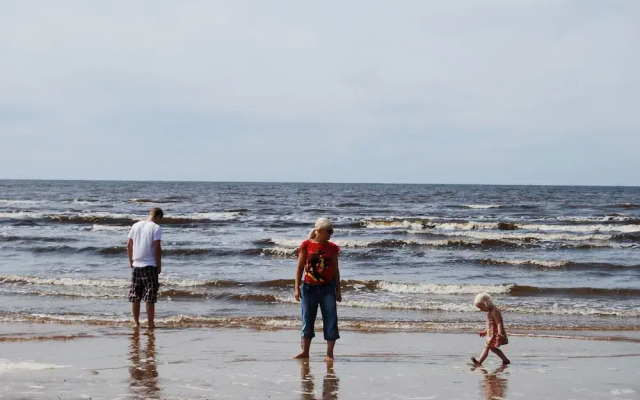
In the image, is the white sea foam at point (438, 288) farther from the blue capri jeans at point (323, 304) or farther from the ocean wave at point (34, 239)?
the ocean wave at point (34, 239)

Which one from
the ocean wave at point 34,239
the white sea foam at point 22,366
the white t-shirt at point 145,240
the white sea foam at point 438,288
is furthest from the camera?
the ocean wave at point 34,239

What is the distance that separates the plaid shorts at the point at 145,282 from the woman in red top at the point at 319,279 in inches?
110

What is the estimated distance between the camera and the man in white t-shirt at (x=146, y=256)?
9523 mm

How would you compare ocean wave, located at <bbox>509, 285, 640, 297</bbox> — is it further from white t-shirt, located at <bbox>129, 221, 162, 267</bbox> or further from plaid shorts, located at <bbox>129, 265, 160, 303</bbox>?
white t-shirt, located at <bbox>129, 221, 162, 267</bbox>

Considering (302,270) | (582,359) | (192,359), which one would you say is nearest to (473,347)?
(582,359)

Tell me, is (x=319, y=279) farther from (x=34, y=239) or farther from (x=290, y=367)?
(x=34, y=239)

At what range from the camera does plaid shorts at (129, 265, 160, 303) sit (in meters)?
9.62

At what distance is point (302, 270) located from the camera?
7.50 meters

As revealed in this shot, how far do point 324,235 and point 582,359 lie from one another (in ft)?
10.5

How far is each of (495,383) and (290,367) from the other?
6.57ft

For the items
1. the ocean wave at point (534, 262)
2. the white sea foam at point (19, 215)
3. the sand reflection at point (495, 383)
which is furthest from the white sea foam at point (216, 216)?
the sand reflection at point (495, 383)

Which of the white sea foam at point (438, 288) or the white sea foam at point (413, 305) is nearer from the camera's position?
the white sea foam at point (413, 305)

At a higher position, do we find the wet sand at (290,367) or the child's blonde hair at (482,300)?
the child's blonde hair at (482,300)

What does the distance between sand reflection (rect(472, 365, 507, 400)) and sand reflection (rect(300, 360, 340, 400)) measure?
4.30ft
